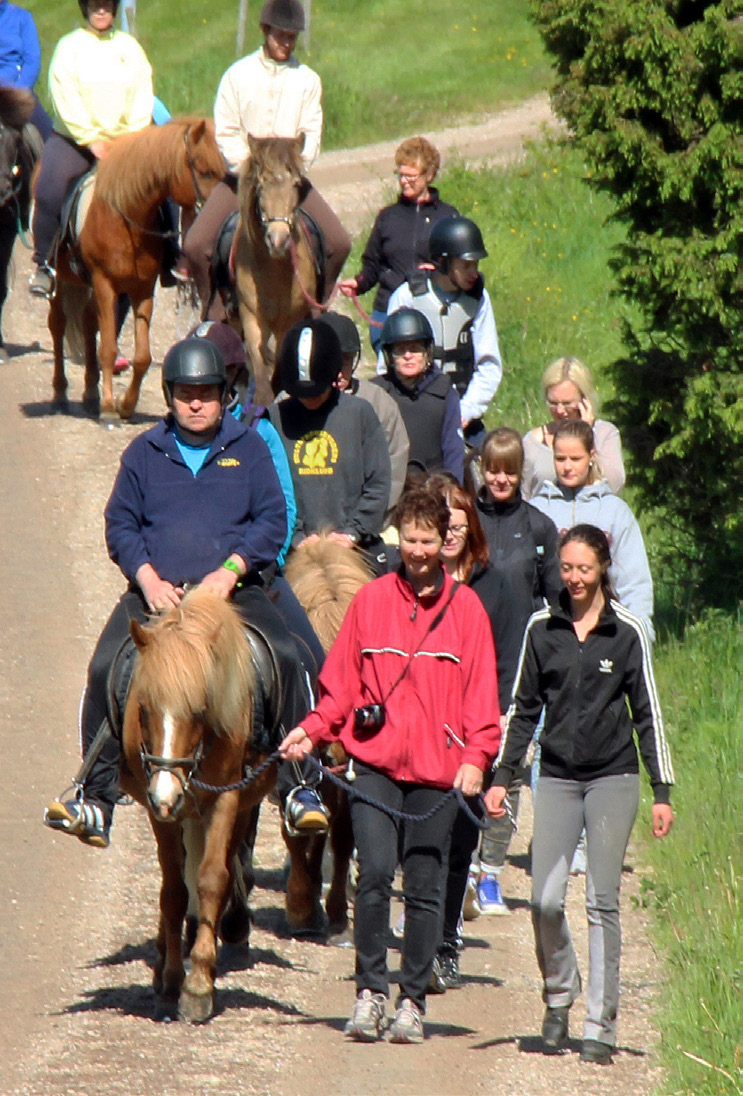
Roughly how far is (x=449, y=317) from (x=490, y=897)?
3.72 m

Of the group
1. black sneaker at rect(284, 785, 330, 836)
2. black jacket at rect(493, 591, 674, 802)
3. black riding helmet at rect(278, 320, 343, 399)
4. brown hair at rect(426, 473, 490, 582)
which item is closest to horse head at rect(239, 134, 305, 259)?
black riding helmet at rect(278, 320, 343, 399)

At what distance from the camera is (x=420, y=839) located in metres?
6.87

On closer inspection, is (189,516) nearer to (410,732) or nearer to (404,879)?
(410,732)

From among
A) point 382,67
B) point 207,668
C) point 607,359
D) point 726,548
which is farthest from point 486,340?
point 382,67

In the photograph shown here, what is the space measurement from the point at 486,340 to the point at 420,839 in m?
4.94

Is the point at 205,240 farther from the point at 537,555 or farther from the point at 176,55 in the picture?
the point at 176,55

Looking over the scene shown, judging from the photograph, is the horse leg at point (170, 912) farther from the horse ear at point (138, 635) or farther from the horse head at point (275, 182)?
the horse head at point (275, 182)

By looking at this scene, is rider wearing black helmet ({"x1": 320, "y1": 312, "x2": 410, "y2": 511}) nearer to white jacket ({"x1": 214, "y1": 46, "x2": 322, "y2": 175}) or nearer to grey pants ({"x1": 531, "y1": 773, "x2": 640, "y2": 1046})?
grey pants ({"x1": 531, "y1": 773, "x2": 640, "y2": 1046})

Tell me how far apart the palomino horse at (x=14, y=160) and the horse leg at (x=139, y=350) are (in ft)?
7.47

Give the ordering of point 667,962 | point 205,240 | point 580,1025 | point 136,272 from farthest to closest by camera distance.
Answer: point 136,272, point 205,240, point 667,962, point 580,1025

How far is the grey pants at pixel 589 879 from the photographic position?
6781 millimetres

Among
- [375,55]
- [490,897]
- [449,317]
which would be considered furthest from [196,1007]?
[375,55]

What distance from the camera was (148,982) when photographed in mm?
7883

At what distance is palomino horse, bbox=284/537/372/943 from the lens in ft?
27.7
